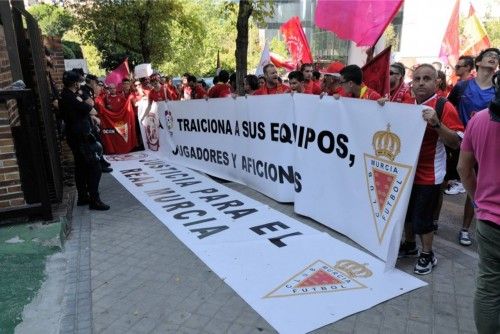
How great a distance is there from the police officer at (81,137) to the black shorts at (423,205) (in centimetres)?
407

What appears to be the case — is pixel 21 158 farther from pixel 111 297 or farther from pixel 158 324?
pixel 158 324

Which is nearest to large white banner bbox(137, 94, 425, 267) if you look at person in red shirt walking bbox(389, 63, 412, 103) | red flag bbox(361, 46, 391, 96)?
red flag bbox(361, 46, 391, 96)

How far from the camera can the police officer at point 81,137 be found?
5.61m

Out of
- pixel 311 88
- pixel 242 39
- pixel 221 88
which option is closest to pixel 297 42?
pixel 242 39

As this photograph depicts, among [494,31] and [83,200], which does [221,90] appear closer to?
[83,200]

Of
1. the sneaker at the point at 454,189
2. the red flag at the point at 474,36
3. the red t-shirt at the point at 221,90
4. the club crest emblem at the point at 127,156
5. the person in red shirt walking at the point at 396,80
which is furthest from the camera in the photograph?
the club crest emblem at the point at 127,156

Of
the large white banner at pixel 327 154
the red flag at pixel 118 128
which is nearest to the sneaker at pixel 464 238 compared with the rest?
the large white banner at pixel 327 154

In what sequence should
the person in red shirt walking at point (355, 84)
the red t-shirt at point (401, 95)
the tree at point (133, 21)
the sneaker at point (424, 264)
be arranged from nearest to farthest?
the sneaker at point (424, 264)
the person in red shirt walking at point (355, 84)
the red t-shirt at point (401, 95)
the tree at point (133, 21)

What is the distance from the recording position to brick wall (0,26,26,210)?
4.59m

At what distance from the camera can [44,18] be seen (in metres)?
57.2

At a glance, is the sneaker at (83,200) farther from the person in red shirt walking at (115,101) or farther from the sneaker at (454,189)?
the sneaker at (454,189)

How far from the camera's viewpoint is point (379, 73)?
4543 millimetres

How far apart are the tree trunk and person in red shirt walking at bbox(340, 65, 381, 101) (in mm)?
5003

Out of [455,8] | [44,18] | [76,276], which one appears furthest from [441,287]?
Result: [44,18]
